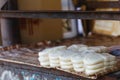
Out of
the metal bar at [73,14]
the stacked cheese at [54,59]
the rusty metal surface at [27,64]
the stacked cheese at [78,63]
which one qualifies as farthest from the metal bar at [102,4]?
the stacked cheese at [78,63]

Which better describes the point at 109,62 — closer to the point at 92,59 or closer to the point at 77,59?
the point at 92,59

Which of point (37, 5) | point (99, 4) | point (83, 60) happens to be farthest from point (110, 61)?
point (99, 4)

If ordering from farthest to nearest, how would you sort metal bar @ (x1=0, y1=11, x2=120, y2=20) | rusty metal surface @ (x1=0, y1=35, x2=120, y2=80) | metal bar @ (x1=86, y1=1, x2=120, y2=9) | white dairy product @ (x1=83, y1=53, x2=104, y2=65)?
metal bar @ (x1=86, y1=1, x2=120, y2=9)
rusty metal surface @ (x1=0, y1=35, x2=120, y2=80)
metal bar @ (x1=0, y1=11, x2=120, y2=20)
white dairy product @ (x1=83, y1=53, x2=104, y2=65)

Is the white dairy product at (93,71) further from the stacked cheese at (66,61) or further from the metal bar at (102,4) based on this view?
the metal bar at (102,4)

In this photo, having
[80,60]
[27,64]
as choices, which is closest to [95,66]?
[80,60]

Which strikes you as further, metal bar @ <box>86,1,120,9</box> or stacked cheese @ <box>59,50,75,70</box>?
metal bar @ <box>86,1,120,9</box>

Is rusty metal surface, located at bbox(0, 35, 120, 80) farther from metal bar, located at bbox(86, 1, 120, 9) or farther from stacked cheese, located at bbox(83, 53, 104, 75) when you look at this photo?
metal bar, located at bbox(86, 1, 120, 9)

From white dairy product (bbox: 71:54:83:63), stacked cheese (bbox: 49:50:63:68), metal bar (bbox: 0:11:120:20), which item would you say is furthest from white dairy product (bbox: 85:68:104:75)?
metal bar (bbox: 0:11:120:20)

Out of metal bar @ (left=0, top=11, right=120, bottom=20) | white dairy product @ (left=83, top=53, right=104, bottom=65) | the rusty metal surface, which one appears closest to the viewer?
white dairy product @ (left=83, top=53, right=104, bottom=65)

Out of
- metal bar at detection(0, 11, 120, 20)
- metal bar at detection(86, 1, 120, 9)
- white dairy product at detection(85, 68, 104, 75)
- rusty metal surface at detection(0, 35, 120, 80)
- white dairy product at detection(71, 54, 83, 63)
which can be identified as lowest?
rusty metal surface at detection(0, 35, 120, 80)
